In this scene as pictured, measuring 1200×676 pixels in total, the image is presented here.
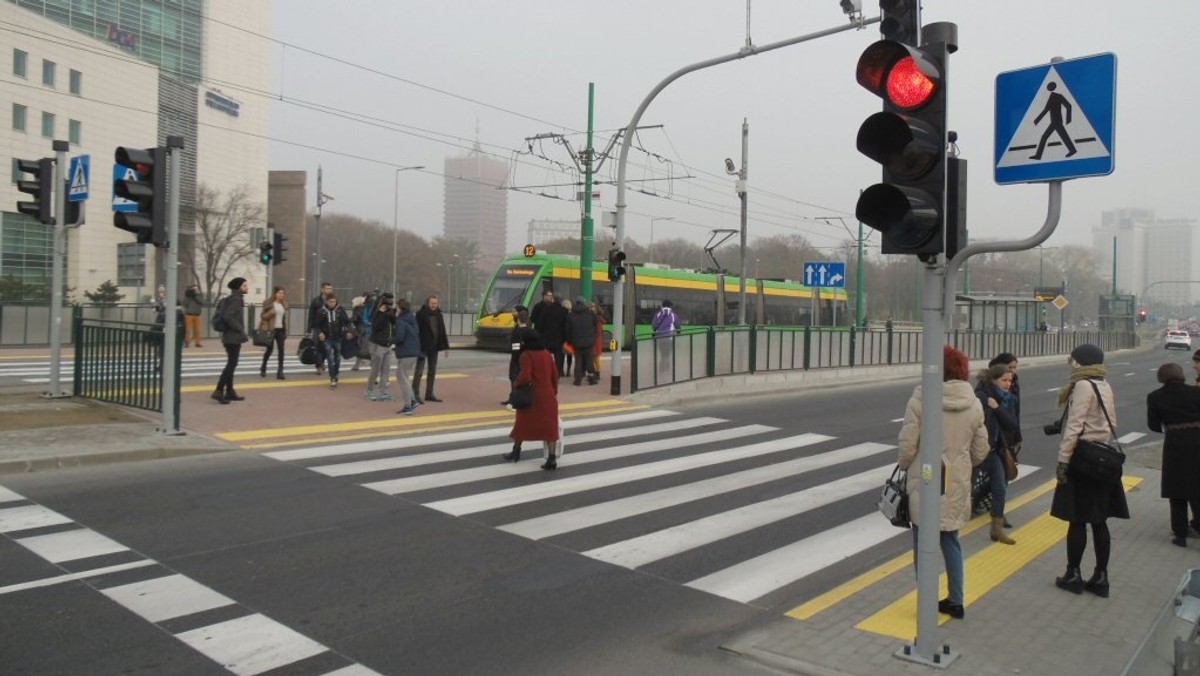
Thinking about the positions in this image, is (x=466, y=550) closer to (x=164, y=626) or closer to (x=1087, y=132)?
(x=164, y=626)

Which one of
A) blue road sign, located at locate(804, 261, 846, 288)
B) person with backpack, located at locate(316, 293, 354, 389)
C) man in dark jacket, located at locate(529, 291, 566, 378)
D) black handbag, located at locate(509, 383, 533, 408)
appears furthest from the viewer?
blue road sign, located at locate(804, 261, 846, 288)

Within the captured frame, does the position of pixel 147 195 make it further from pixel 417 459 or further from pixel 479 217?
pixel 479 217

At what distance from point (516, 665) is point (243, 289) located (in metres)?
10.7

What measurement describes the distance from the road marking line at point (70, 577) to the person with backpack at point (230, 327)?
7.01 m

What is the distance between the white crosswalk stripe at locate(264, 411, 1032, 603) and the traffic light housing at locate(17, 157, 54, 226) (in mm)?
6088

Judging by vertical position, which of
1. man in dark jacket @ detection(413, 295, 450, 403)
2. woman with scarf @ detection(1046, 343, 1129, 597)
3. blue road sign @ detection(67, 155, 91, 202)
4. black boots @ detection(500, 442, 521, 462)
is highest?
blue road sign @ detection(67, 155, 91, 202)

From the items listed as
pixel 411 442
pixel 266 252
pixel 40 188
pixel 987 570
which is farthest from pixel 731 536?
pixel 266 252

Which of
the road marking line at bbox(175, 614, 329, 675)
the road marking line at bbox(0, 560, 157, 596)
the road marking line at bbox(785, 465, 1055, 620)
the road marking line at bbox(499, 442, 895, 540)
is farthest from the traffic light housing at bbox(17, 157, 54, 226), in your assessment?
the road marking line at bbox(785, 465, 1055, 620)

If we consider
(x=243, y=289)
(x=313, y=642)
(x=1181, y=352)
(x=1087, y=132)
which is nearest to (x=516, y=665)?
(x=313, y=642)

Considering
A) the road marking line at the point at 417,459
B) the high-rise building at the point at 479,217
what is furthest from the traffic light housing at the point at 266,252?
the high-rise building at the point at 479,217

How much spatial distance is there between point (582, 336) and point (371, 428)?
20.8 ft

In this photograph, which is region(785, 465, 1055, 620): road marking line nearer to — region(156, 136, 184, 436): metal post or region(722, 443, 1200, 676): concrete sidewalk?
region(722, 443, 1200, 676): concrete sidewalk

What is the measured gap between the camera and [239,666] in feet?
14.6

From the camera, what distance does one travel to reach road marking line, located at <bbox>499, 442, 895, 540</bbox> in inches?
294
